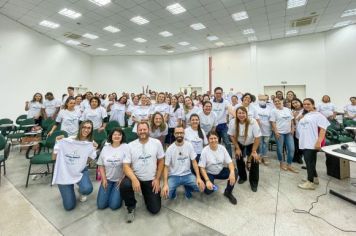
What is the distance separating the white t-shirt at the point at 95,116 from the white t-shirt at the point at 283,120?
3.52m

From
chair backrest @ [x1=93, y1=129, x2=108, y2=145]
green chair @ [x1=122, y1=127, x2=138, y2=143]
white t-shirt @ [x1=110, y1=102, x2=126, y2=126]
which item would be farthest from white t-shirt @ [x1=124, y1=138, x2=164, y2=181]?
white t-shirt @ [x1=110, y1=102, x2=126, y2=126]

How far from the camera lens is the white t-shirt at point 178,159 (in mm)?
2425

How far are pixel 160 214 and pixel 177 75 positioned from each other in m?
11.5

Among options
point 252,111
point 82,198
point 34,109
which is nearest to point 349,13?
point 252,111

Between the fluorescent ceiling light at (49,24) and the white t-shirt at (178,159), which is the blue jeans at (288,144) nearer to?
the white t-shirt at (178,159)

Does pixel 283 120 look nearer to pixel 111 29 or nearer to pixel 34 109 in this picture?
pixel 34 109

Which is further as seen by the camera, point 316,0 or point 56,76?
point 56,76

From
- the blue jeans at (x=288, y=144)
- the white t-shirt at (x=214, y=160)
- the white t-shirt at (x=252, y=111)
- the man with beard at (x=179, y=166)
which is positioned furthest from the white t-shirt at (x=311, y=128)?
the man with beard at (x=179, y=166)

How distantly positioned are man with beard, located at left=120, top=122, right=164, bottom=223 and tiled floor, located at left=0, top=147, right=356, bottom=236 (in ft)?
0.59

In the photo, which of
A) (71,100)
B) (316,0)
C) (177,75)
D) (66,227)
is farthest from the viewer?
(177,75)

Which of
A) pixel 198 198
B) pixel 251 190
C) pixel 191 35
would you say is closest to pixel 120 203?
Answer: pixel 198 198

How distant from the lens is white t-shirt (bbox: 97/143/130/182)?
2.27 metres

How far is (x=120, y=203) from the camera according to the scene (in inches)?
90.5

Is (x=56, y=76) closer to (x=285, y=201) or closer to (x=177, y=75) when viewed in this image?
(x=177, y=75)
